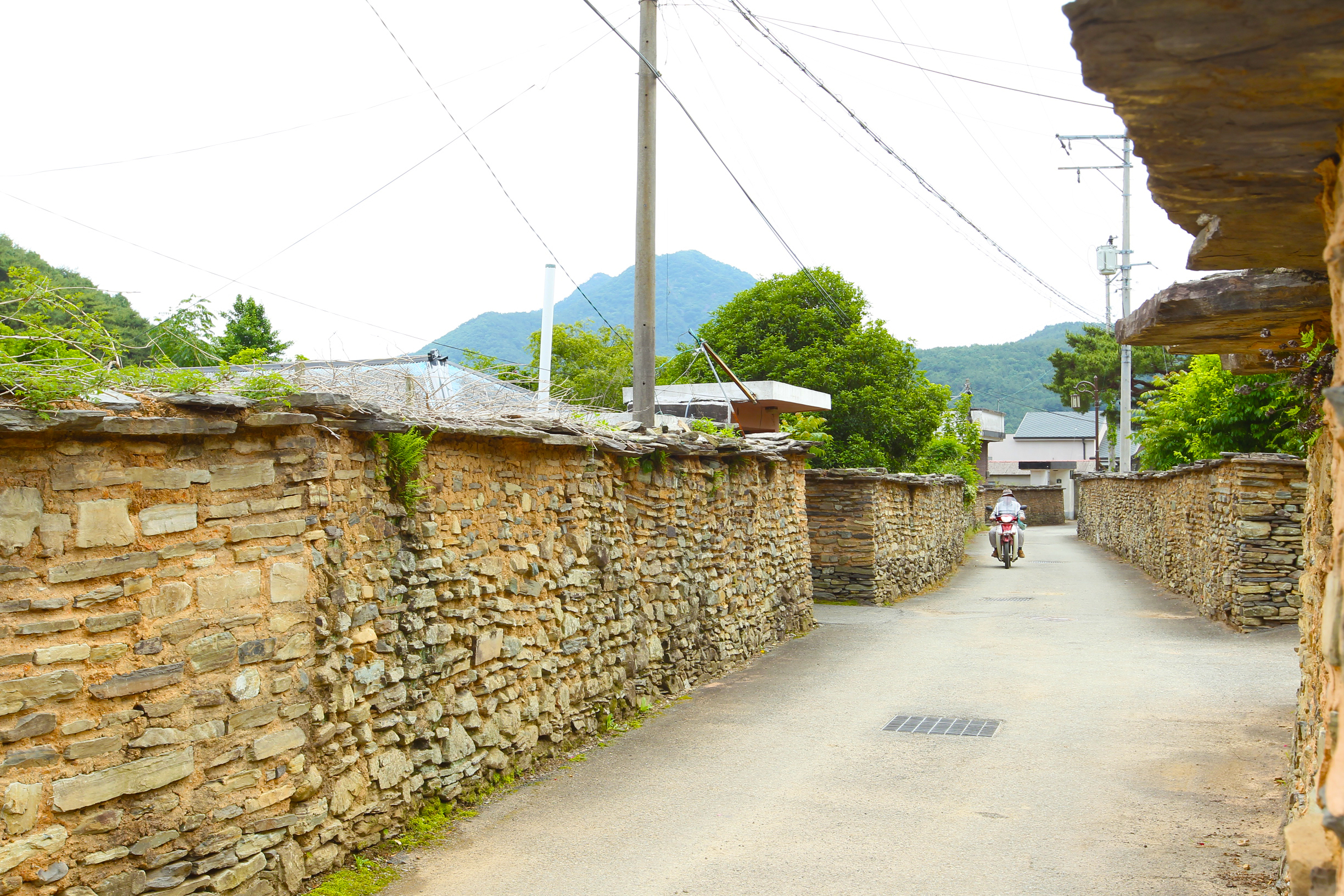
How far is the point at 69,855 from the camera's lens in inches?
141

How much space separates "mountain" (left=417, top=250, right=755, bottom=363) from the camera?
86688mm

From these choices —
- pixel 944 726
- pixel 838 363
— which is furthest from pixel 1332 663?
pixel 838 363

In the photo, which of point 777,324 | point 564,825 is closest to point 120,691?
point 564,825

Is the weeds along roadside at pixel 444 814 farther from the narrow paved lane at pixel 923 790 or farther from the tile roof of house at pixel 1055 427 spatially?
the tile roof of house at pixel 1055 427

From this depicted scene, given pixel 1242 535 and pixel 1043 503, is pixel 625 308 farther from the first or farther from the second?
pixel 1242 535

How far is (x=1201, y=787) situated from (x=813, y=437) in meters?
10.0

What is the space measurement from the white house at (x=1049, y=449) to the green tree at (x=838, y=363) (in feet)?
133

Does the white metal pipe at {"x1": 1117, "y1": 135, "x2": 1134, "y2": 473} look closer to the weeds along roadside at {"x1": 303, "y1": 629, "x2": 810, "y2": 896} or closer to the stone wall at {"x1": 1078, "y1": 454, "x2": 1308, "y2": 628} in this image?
the stone wall at {"x1": 1078, "y1": 454, "x2": 1308, "y2": 628}

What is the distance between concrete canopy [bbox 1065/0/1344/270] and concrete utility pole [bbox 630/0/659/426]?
7.09 meters

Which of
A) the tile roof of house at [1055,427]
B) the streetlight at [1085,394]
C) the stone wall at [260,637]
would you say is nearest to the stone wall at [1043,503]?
the streetlight at [1085,394]

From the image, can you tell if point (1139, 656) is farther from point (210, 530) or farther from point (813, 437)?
point (210, 530)

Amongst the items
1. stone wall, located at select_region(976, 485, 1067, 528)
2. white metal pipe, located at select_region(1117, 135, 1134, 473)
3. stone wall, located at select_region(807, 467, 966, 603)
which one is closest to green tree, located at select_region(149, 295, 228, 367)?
stone wall, located at select_region(807, 467, 966, 603)

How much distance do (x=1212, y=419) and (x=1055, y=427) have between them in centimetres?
5363

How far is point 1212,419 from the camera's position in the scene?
50.0 feet
